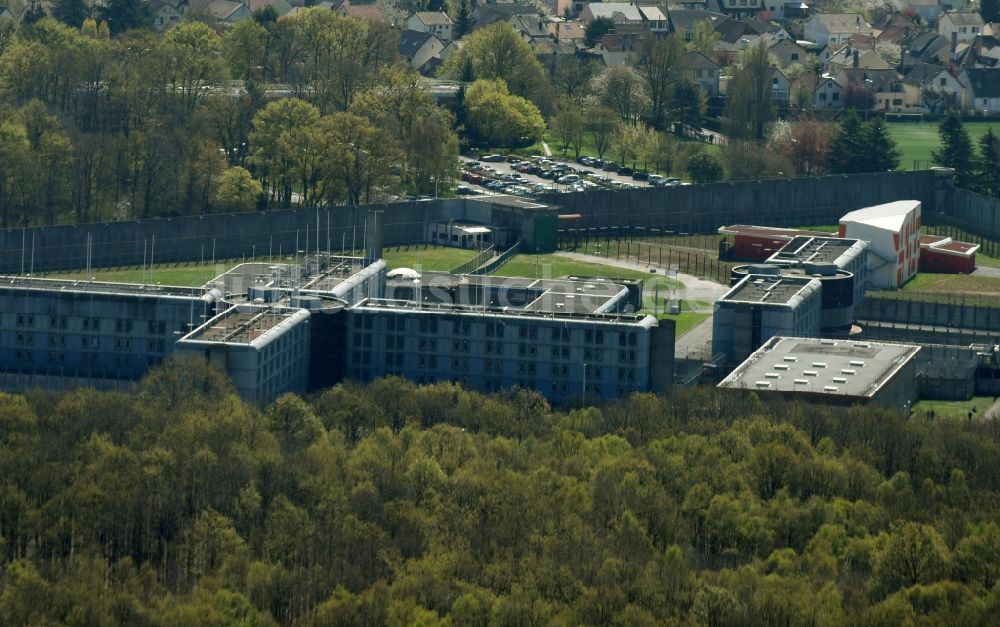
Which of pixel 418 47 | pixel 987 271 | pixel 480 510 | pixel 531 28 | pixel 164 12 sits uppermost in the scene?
pixel 164 12

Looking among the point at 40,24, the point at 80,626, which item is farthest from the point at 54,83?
the point at 80,626

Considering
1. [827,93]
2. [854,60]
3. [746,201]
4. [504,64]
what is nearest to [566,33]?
[854,60]

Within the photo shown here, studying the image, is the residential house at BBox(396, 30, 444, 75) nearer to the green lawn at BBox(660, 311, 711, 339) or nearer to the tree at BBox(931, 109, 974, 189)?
the tree at BBox(931, 109, 974, 189)

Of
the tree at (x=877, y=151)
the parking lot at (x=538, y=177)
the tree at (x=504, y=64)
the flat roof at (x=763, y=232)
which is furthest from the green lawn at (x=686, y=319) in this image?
the tree at (x=504, y=64)

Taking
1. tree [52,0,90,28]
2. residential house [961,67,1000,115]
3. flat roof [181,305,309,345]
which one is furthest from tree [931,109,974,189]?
flat roof [181,305,309,345]

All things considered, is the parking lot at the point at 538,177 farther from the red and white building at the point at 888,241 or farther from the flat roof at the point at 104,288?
the flat roof at the point at 104,288

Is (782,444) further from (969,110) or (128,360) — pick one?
(969,110)

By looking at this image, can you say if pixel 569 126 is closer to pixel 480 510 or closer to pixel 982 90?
pixel 982 90
